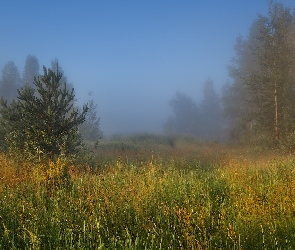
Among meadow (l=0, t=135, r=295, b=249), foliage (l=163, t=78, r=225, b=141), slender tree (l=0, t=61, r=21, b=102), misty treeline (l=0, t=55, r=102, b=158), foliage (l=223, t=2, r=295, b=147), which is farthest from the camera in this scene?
foliage (l=163, t=78, r=225, b=141)

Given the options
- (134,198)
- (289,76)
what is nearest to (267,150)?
(289,76)

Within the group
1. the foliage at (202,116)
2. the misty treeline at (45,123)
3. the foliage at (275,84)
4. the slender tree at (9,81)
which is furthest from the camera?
the foliage at (202,116)

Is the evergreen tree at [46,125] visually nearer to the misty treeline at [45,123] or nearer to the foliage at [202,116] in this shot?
the misty treeline at [45,123]

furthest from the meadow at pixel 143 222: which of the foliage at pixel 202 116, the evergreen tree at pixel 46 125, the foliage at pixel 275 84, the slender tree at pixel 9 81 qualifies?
the foliage at pixel 202 116

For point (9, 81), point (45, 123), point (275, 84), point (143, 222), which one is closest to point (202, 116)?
point (9, 81)

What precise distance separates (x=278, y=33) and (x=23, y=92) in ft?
51.0

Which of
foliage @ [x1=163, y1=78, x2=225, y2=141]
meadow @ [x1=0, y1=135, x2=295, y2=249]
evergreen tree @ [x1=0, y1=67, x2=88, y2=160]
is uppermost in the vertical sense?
foliage @ [x1=163, y1=78, x2=225, y2=141]

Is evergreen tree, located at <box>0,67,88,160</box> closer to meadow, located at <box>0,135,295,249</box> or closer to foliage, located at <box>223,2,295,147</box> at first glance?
meadow, located at <box>0,135,295,249</box>

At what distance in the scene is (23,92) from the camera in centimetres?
914

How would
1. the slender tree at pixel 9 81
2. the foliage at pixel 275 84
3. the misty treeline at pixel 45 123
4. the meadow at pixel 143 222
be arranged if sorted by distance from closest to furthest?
the meadow at pixel 143 222 < the misty treeline at pixel 45 123 < the foliage at pixel 275 84 < the slender tree at pixel 9 81

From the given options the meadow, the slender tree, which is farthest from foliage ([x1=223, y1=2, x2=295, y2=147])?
the slender tree

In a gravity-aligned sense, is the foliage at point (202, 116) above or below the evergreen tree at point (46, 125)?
above

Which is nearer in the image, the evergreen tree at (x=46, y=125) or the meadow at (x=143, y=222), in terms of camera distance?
the meadow at (x=143, y=222)

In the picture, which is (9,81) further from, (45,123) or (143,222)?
(143,222)
